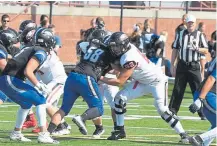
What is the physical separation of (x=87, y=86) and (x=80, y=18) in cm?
1428

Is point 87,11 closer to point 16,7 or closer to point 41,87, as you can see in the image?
point 16,7

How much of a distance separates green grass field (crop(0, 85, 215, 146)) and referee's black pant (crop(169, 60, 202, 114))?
35cm

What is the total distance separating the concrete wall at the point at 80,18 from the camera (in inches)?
961

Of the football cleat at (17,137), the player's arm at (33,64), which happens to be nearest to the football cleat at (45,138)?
the football cleat at (17,137)

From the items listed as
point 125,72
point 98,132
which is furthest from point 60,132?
point 125,72

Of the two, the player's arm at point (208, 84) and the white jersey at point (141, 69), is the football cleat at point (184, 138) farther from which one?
the player's arm at point (208, 84)

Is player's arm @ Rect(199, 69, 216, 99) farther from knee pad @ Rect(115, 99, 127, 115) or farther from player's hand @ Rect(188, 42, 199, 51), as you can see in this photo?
player's hand @ Rect(188, 42, 199, 51)

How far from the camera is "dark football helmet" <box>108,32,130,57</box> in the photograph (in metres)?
11.2

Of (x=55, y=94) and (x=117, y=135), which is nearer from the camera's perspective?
(x=117, y=135)

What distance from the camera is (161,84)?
1177 centimetres

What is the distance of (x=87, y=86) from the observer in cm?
1119

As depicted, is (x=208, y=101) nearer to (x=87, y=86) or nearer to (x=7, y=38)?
(x=87, y=86)

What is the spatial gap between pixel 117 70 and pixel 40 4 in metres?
13.7

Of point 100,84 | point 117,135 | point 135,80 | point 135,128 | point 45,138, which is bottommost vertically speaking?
point 135,128
